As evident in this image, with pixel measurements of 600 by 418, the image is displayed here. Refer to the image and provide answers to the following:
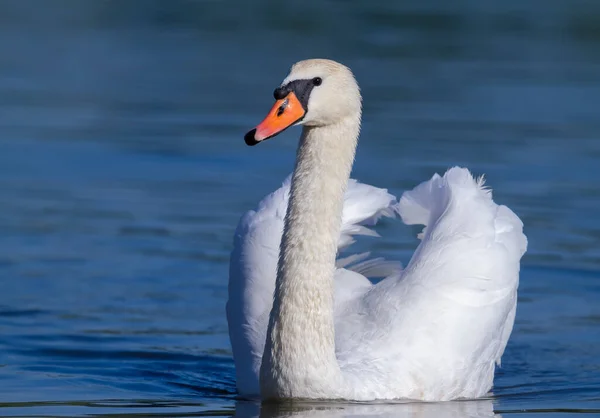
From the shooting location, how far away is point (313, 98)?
723cm

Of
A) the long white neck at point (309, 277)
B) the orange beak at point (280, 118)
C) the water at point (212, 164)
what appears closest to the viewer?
the orange beak at point (280, 118)

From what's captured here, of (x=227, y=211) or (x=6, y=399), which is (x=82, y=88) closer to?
(x=227, y=211)

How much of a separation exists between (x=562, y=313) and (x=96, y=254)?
3.29 m

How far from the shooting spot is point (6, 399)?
25.2 feet

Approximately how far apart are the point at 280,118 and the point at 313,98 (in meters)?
0.29

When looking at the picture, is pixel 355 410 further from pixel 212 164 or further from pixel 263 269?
pixel 212 164

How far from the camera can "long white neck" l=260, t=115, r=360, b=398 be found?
7355 millimetres

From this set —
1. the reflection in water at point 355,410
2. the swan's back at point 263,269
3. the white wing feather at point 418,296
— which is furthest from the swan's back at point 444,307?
the swan's back at point 263,269

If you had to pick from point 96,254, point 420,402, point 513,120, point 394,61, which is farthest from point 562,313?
point 394,61

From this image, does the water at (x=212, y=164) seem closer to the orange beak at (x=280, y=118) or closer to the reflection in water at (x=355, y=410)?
the reflection in water at (x=355, y=410)

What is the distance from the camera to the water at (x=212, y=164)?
8703mm

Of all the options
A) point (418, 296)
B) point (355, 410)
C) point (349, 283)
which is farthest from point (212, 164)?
point (355, 410)

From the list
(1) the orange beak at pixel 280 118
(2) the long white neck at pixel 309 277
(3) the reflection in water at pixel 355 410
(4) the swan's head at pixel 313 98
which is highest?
(4) the swan's head at pixel 313 98

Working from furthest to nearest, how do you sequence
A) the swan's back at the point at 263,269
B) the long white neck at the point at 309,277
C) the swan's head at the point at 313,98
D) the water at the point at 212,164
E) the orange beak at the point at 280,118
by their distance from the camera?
1. the water at the point at 212,164
2. the swan's back at the point at 263,269
3. the long white neck at the point at 309,277
4. the swan's head at the point at 313,98
5. the orange beak at the point at 280,118
